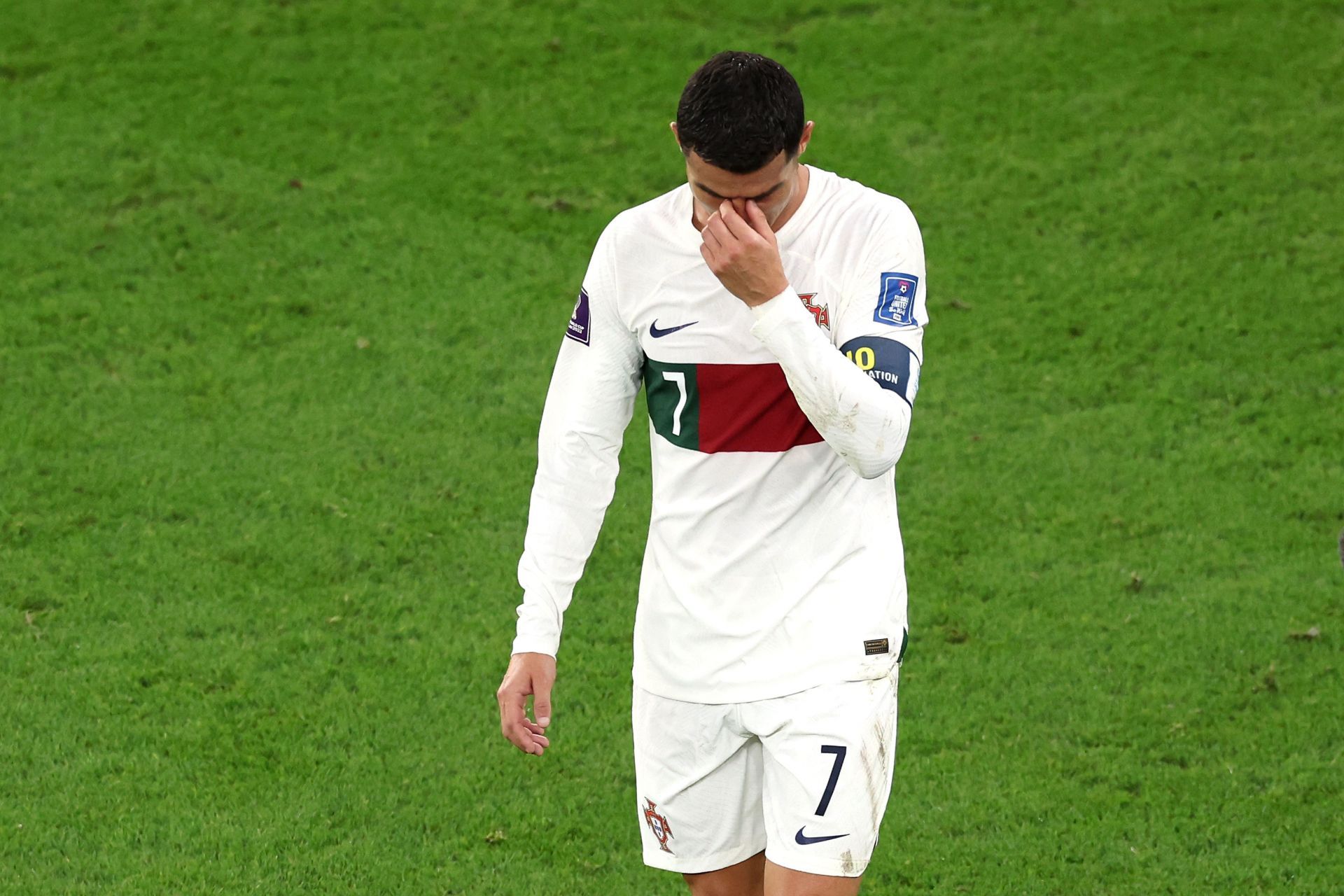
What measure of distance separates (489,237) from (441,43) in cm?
251

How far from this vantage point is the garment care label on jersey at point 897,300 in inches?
133

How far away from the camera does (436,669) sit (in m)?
6.19

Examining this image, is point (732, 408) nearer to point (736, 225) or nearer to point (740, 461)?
point (740, 461)

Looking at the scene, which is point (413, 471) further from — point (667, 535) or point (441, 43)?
point (441, 43)

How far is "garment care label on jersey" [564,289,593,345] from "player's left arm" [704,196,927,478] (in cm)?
55

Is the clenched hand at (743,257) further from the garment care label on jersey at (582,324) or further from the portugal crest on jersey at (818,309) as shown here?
the garment care label on jersey at (582,324)

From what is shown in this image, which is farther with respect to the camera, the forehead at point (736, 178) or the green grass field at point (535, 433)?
the green grass field at point (535, 433)

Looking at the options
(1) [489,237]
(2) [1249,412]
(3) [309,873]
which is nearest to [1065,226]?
(2) [1249,412]

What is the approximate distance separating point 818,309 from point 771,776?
1041mm

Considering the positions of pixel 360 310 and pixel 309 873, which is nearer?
pixel 309 873

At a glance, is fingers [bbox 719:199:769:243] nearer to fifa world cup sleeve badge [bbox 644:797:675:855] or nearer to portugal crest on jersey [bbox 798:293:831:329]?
portugal crest on jersey [bbox 798:293:831:329]

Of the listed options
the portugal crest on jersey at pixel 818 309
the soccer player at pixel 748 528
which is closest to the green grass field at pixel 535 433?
the soccer player at pixel 748 528

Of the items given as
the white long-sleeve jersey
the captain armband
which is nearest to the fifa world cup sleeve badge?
the white long-sleeve jersey

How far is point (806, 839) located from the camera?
11.4 feet
